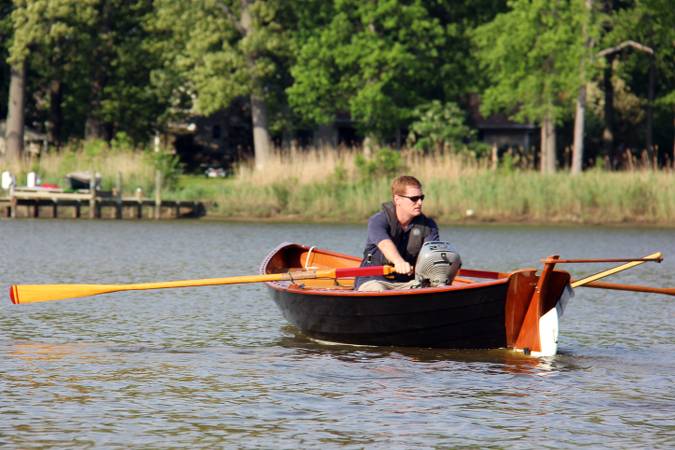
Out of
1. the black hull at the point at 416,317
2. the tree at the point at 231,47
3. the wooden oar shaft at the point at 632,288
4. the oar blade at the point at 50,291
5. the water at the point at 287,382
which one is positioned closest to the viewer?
the water at the point at 287,382

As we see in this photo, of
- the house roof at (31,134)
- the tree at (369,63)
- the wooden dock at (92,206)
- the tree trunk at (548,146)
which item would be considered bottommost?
the wooden dock at (92,206)

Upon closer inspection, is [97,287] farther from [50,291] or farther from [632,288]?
[632,288]

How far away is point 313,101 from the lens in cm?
5659

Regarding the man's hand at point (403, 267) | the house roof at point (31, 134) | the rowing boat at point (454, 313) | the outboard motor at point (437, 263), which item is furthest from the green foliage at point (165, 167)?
the outboard motor at point (437, 263)

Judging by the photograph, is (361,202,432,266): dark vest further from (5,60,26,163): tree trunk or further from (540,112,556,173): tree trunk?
(5,60,26,163): tree trunk

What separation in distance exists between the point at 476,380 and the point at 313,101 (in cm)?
4390

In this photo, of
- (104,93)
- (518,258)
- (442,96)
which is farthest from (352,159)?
(104,93)

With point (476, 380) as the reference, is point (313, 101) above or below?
above

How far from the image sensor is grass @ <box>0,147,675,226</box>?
40031 millimetres

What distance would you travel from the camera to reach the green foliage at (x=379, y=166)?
41812 mm

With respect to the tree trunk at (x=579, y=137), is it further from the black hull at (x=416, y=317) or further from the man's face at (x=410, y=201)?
the man's face at (x=410, y=201)

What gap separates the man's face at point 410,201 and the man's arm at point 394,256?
0.37 meters

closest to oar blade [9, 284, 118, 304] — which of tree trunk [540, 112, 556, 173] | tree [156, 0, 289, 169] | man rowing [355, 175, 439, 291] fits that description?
man rowing [355, 175, 439, 291]

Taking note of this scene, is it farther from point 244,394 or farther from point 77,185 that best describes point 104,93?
point 244,394
